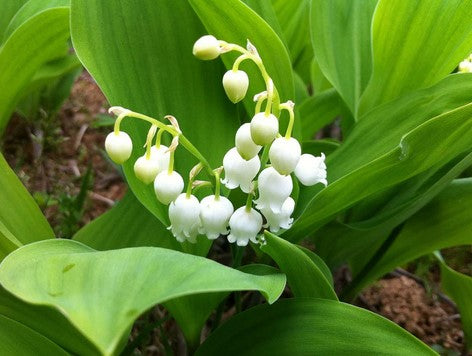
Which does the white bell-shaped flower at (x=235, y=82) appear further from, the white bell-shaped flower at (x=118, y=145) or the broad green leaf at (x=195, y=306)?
the broad green leaf at (x=195, y=306)

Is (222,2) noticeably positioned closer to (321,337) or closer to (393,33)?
(393,33)

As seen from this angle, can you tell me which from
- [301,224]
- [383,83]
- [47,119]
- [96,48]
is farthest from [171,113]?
[47,119]

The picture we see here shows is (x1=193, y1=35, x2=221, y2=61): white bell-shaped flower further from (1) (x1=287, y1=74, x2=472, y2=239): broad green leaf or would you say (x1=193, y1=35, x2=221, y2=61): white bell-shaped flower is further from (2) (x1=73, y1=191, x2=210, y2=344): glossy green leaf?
(2) (x1=73, y1=191, x2=210, y2=344): glossy green leaf

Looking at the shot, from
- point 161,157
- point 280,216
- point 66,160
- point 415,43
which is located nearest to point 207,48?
point 161,157

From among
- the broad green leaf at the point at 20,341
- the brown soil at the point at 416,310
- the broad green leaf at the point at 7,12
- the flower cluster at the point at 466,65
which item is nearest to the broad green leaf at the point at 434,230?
the flower cluster at the point at 466,65

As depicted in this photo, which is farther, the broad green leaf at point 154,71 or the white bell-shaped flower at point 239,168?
the broad green leaf at point 154,71

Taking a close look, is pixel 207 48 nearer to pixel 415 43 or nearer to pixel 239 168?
pixel 239 168

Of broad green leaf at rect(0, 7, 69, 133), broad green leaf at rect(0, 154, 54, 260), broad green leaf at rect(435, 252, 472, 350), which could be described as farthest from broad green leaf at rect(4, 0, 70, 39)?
broad green leaf at rect(435, 252, 472, 350)
